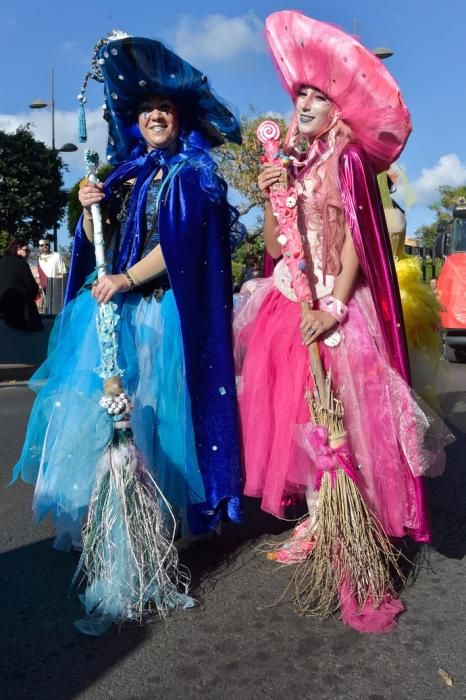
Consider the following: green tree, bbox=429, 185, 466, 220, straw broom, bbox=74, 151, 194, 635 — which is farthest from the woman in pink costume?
green tree, bbox=429, 185, 466, 220

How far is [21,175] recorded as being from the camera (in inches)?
912

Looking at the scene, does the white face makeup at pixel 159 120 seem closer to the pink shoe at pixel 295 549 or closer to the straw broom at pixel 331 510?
the straw broom at pixel 331 510

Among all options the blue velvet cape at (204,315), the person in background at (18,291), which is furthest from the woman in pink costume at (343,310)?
the person in background at (18,291)

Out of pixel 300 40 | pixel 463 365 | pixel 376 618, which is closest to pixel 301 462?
pixel 376 618

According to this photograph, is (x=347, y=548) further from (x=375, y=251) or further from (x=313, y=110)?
(x=313, y=110)

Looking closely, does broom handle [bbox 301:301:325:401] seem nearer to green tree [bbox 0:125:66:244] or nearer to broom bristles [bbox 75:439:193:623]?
broom bristles [bbox 75:439:193:623]

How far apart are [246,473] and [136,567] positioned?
61 cm

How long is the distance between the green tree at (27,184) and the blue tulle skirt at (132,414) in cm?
2089

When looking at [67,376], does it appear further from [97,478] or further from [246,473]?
[246,473]

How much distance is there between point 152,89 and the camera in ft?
9.71

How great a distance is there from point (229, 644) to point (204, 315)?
4.08 feet

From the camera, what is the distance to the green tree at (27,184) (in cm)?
2295

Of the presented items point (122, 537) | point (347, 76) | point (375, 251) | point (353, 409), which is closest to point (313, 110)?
point (347, 76)

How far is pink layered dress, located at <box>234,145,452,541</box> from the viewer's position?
8.84 feet
